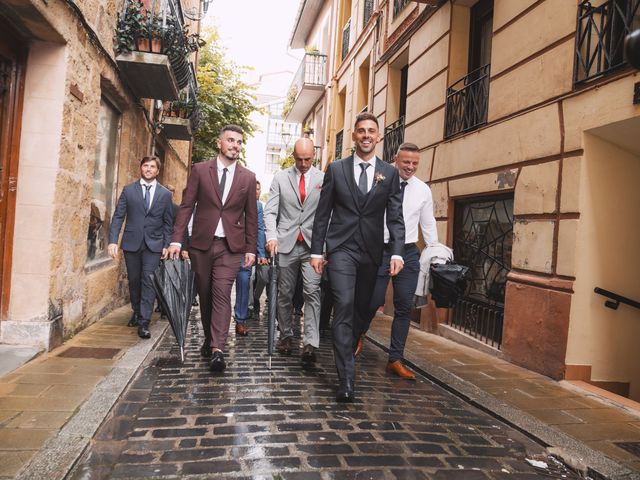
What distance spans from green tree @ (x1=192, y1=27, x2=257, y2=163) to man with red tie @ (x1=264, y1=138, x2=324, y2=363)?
11.4 metres

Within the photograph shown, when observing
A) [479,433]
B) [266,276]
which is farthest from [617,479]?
[266,276]

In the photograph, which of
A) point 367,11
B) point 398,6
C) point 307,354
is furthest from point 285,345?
point 367,11

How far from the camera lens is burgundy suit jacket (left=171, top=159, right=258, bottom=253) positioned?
450 centimetres

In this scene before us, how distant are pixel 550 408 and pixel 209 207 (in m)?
3.30

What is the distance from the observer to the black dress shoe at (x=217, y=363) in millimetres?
4316

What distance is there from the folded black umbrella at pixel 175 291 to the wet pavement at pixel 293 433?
372 millimetres

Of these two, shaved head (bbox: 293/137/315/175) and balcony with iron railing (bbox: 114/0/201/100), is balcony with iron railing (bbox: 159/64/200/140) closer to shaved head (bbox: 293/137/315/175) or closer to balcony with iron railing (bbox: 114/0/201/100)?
balcony with iron railing (bbox: 114/0/201/100)

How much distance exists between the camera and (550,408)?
12.8ft

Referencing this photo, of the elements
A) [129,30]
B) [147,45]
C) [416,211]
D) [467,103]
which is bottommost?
[416,211]

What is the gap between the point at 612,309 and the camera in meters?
4.95

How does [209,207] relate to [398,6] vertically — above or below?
below

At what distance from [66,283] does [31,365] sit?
1.17 m

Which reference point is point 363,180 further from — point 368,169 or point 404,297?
point 404,297

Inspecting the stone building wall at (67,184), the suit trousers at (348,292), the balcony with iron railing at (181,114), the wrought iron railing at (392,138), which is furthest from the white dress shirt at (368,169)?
the balcony with iron railing at (181,114)
